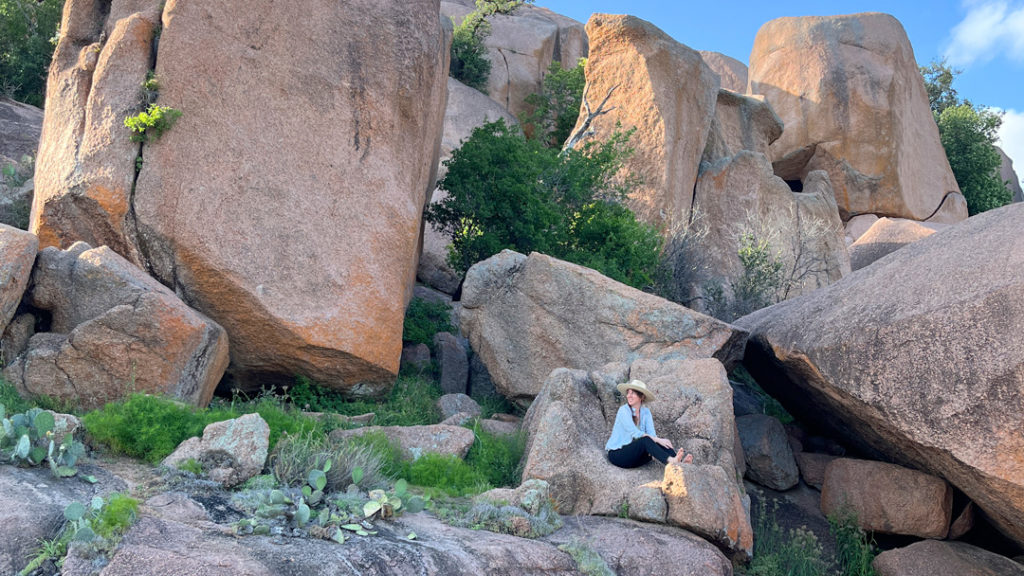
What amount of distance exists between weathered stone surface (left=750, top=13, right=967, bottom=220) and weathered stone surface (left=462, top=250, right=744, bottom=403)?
15.7 metres

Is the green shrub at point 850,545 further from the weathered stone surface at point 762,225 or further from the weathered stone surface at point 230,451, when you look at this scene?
the weathered stone surface at point 762,225

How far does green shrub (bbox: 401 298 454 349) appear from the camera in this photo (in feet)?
39.7

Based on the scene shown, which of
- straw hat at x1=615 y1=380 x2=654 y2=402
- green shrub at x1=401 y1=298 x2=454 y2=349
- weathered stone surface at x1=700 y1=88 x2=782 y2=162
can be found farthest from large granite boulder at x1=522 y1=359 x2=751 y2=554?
weathered stone surface at x1=700 y1=88 x2=782 y2=162

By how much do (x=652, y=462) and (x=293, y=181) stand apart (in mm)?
5142

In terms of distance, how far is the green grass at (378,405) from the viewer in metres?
9.42

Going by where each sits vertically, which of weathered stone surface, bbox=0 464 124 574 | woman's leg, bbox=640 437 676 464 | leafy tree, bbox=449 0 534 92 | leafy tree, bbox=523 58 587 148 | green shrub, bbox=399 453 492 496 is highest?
leafy tree, bbox=449 0 534 92

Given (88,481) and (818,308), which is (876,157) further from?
(88,481)

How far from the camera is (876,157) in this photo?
2334cm

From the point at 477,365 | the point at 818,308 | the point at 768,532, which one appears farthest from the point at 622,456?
the point at 477,365

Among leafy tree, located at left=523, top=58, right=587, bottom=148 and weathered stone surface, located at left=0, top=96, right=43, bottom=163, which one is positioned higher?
leafy tree, located at left=523, top=58, right=587, bottom=148

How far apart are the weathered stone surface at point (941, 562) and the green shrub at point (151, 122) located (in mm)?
8762

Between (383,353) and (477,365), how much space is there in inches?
98.0

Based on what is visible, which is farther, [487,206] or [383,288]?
[487,206]

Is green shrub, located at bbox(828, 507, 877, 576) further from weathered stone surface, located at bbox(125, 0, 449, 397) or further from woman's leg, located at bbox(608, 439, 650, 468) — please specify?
weathered stone surface, located at bbox(125, 0, 449, 397)
